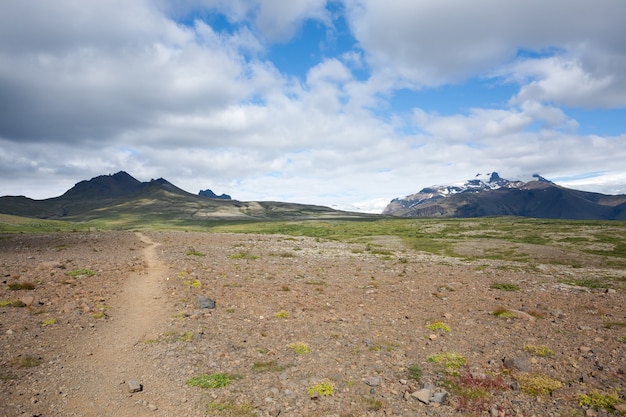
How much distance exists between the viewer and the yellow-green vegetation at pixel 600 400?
11.6 m

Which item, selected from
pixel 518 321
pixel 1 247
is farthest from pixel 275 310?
pixel 1 247

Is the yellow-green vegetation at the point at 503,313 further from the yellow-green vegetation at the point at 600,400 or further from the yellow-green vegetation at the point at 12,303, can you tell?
the yellow-green vegetation at the point at 12,303

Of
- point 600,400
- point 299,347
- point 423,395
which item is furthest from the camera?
point 299,347

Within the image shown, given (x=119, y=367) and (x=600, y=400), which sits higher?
(x=119, y=367)

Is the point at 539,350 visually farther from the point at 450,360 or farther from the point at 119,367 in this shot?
the point at 119,367

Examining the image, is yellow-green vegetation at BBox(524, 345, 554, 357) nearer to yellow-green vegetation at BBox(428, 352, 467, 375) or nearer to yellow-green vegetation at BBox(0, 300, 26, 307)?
yellow-green vegetation at BBox(428, 352, 467, 375)

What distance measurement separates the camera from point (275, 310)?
23.1m

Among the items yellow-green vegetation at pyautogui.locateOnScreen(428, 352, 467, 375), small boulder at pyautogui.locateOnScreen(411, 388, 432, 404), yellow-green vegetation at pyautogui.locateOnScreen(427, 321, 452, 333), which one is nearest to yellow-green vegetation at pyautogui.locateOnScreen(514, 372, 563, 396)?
yellow-green vegetation at pyautogui.locateOnScreen(428, 352, 467, 375)

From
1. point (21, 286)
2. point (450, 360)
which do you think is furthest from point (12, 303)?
point (450, 360)

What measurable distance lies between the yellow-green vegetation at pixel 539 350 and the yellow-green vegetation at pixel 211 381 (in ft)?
45.2

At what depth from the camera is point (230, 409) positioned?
11883mm

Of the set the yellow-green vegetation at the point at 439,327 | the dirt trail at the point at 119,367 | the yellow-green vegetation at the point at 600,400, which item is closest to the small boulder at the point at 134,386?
the dirt trail at the point at 119,367

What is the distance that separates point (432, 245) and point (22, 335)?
283 ft

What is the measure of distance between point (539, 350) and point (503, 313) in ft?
19.9
